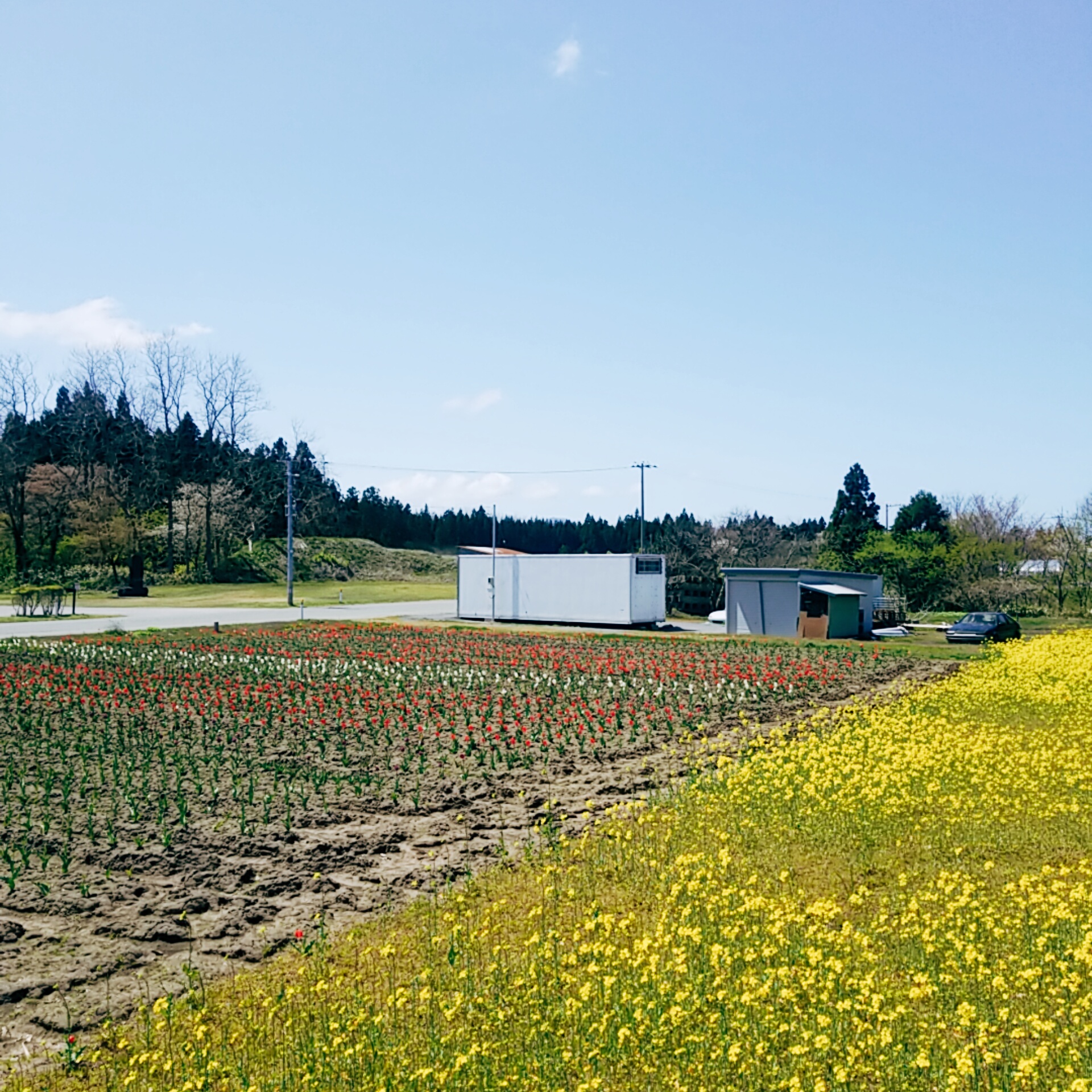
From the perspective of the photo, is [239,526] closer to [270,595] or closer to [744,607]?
[270,595]

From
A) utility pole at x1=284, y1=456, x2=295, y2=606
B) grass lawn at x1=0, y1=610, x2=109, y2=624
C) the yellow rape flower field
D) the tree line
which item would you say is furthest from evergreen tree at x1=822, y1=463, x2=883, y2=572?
the yellow rape flower field

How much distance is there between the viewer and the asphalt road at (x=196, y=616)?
31.0m

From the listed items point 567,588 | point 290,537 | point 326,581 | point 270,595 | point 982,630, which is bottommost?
point 982,630

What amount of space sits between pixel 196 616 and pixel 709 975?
3498cm

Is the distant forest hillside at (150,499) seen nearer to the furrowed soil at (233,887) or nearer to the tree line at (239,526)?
the tree line at (239,526)

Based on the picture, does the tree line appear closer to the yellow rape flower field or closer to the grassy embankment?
the grassy embankment

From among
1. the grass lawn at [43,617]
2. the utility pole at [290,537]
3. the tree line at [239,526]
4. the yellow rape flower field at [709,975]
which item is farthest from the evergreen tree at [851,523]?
the yellow rape flower field at [709,975]

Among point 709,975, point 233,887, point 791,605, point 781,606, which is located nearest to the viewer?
point 709,975

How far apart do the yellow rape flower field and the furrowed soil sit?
1.52 ft

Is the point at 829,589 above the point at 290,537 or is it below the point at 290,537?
below

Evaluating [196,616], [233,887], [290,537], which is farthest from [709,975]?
[290,537]

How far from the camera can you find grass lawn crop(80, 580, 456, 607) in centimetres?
4903

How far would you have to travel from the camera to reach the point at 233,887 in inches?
300

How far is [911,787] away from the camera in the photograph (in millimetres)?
10000
